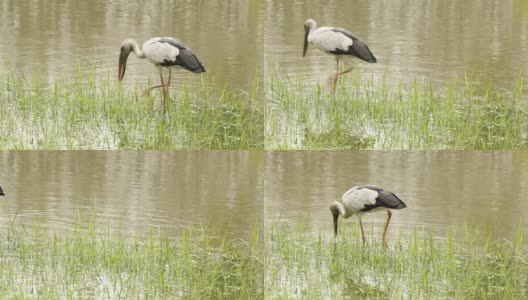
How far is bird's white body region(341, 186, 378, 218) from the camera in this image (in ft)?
11.1

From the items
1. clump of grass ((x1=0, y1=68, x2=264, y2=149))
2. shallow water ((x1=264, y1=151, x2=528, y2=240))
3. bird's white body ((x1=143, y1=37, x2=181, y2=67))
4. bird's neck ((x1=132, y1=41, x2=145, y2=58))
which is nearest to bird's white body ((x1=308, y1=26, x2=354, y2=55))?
clump of grass ((x1=0, y1=68, x2=264, y2=149))

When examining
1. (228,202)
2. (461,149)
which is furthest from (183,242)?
(461,149)

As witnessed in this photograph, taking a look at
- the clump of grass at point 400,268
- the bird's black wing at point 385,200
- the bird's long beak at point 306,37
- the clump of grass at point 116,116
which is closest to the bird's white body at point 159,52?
the clump of grass at point 116,116

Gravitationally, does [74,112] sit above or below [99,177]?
above

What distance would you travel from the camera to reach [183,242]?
3482mm

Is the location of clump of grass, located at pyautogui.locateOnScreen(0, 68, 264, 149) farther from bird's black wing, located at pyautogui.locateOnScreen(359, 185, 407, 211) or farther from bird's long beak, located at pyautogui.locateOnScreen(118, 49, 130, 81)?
bird's black wing, located at pyautogui.locateOnScreen(359, 185, 407, 211)

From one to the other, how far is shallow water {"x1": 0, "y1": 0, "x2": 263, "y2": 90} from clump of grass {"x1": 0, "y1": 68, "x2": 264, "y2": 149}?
0.19ft

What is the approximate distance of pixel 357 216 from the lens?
11.3ft

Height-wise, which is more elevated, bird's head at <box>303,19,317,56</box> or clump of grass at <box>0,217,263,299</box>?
bird's head at <box>303,19,317,56</box>

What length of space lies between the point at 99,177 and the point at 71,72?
1.60 ft

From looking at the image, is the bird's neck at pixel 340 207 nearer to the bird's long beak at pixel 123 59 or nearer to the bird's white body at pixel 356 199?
the bird's white body at pixel 356 199

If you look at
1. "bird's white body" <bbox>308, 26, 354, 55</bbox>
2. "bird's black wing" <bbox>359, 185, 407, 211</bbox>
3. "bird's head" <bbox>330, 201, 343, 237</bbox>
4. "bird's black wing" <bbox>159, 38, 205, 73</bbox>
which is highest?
"bird's white body" <bbox>308, 26, 354, 55</bbox>

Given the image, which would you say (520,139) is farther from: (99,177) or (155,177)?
(99,177)

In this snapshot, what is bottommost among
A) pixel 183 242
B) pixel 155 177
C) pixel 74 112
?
pixel 183 242
